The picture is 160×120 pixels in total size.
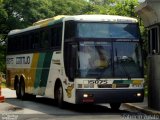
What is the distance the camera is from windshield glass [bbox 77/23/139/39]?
1844cm

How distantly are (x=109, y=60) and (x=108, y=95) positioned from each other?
121 cm

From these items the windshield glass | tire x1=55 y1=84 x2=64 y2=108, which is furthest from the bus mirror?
tire x1=55 y1=84 x2=64 y2=108

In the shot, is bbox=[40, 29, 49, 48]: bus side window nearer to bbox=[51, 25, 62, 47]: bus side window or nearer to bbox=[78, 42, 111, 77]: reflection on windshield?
bbox=[51, 25, 62, 47]: bus side window

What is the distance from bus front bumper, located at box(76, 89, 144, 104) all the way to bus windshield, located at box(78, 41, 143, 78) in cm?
51

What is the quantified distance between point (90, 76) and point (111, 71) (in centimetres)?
78

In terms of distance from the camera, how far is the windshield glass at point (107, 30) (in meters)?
18.4

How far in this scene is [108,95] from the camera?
18.0 metres

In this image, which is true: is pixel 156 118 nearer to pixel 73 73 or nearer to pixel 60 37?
pixel 73 73

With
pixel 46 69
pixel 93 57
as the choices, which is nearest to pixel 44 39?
pixel 46 69

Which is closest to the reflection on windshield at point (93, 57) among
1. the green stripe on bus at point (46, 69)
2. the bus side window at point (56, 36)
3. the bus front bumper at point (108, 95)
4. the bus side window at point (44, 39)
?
the bus front bumper at point (108, 95)

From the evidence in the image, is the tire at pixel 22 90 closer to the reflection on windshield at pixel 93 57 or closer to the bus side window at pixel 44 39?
the bus side window at pixel 44 39

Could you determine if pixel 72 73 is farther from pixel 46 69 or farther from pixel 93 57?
pixel 46 69

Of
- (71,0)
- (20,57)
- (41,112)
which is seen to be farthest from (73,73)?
(71,0)

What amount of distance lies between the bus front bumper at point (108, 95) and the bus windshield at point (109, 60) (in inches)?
20.1
